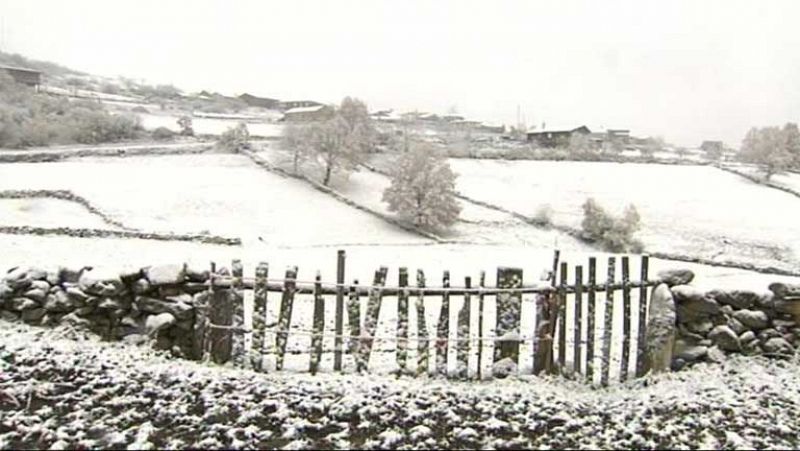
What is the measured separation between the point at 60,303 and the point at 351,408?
395cm

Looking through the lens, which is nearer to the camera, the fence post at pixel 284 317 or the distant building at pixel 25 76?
the fence post at pixel 284 317

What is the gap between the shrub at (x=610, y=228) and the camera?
29.9m

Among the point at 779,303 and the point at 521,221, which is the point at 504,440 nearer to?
the point at 779,303

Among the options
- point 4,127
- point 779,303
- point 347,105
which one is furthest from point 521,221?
point 4,127

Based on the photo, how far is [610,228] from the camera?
30.4m

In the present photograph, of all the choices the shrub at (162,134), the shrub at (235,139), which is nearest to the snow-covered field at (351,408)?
the shrub at (235,139)

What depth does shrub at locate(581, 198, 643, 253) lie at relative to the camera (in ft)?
98.1

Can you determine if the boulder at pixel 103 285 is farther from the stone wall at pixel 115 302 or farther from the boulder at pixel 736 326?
the boulder at pixel 736 326

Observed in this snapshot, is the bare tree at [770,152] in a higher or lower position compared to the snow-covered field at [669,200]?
higher

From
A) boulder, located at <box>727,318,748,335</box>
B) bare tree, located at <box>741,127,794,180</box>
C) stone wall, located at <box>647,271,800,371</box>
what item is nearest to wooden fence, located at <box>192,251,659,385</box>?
stone wall, located at <box>647,271,800,371</box>

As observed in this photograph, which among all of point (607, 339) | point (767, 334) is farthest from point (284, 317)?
point (767, 334)

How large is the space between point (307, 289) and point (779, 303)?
17.9 ft

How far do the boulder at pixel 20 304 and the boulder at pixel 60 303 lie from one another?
0.52 feet

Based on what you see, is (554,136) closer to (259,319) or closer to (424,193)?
(424,193)
